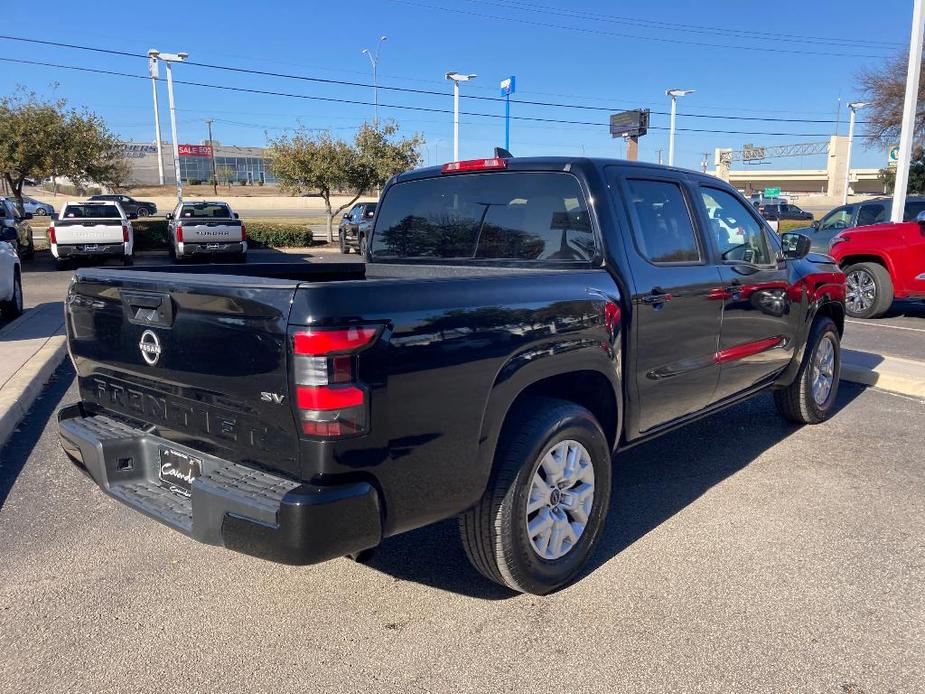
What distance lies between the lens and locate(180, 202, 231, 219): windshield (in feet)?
68.1

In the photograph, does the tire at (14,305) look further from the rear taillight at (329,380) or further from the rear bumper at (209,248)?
the rear taillight at (329,380)

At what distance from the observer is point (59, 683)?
8.75 feet

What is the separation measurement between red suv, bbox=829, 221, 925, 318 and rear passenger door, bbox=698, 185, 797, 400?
19.4 ft

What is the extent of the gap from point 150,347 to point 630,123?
133 ft

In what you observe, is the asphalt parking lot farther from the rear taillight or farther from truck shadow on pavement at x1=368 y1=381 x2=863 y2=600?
the rear taillight

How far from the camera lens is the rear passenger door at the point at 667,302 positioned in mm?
3730

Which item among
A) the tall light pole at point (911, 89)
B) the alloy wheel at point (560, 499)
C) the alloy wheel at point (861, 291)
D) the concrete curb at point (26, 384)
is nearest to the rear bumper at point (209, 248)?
the concrete curb at point (26, 384)

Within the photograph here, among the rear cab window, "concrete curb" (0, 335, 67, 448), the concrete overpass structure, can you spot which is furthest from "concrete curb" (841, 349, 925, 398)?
the concrete overpass structure

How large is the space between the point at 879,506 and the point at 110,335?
164 inches

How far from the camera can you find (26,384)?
6473 mm

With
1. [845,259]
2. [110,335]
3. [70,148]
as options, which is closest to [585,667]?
[110,335]

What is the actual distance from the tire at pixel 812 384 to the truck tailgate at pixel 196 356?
4.25 m

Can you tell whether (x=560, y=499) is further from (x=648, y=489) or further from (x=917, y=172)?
(x=917, y=172)

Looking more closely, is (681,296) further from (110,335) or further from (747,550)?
(110,335)
